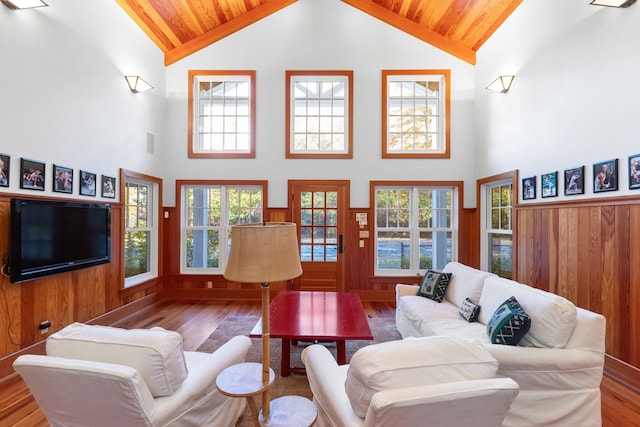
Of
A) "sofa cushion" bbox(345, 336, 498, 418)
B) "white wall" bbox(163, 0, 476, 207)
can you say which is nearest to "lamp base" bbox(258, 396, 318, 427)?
"sofa cushion" bbox(345, 336, 498, 418)

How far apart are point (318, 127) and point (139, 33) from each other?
2926 millimetres

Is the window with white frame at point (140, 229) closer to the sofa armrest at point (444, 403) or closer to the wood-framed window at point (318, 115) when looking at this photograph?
the wood-framed window at point (318, 115)

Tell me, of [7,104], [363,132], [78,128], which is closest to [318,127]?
[363,132]

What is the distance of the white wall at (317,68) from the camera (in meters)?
5.14

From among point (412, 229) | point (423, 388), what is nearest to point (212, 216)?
point (412, 229)

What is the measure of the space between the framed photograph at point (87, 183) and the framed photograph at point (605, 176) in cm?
528

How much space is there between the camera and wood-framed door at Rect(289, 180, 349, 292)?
515cm

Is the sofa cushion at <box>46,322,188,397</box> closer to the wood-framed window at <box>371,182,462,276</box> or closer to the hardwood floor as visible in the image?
the hardwood floor

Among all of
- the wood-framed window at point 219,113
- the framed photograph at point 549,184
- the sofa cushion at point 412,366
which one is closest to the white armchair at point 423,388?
the sofa cushion at point 412,366

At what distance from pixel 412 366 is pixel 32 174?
11.8 feet

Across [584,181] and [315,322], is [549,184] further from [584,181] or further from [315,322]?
[315,322]

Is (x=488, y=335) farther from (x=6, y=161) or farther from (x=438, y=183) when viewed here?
(x=6, y=161)

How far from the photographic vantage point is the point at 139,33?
4.45 meters

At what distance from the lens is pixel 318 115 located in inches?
208
